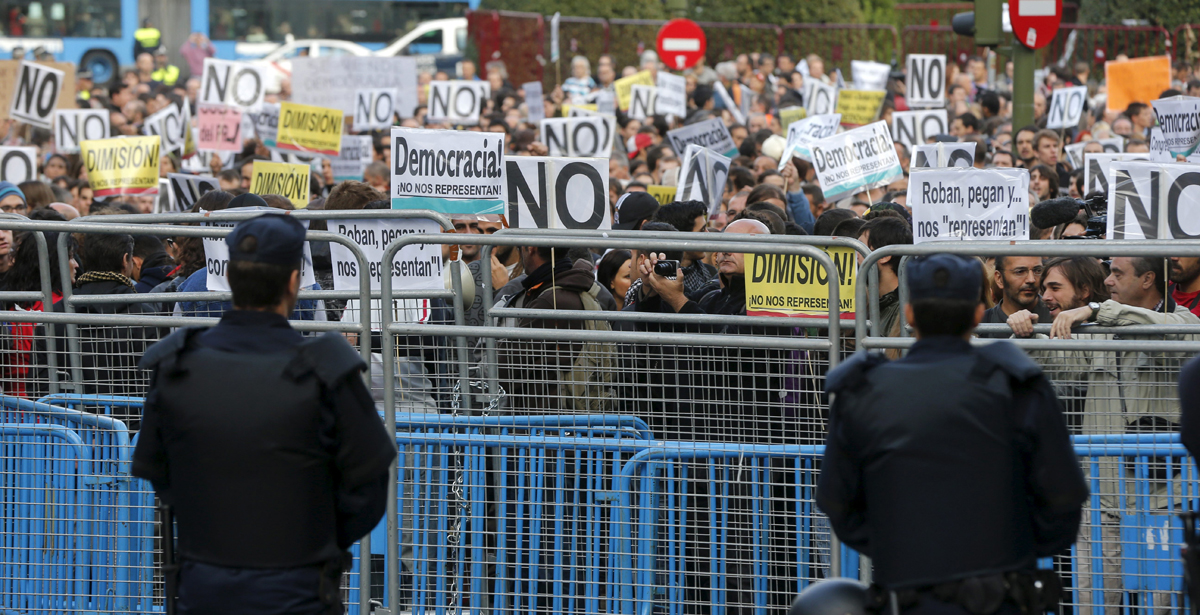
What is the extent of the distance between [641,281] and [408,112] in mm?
14456

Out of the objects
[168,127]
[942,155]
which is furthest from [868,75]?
[942,155]

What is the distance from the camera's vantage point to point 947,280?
142 inches

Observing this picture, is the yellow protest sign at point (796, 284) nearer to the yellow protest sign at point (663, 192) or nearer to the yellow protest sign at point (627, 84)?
the yellow protest sign at point (663, 192)

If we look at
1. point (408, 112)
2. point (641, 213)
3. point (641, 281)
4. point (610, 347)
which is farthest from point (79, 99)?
point (610, 347)

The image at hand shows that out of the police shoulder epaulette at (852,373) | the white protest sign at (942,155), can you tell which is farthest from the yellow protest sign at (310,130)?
the police shoulder epaulette at (852,373)

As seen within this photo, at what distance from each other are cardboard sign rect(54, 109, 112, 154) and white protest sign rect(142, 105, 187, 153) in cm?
49

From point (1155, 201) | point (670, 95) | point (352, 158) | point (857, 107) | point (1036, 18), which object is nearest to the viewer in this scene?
point (1155, 201)

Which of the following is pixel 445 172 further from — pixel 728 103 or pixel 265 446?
pixel 728 103

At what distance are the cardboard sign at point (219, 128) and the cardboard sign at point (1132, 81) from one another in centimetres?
945

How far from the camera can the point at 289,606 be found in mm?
3695

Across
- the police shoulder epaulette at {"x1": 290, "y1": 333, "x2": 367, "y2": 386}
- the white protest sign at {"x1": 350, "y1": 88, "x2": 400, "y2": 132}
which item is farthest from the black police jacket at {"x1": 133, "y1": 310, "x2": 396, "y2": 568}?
the white protest sign at {"x1": 350, "y1": 88, "x2": 400, "y2": 132}

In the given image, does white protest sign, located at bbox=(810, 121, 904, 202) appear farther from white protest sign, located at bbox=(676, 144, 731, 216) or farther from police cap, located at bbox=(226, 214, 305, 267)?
police cap, located at bbox=(226, 214, 305, 267)

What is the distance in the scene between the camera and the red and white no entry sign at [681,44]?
23.3 m

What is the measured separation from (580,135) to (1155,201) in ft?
28.6
